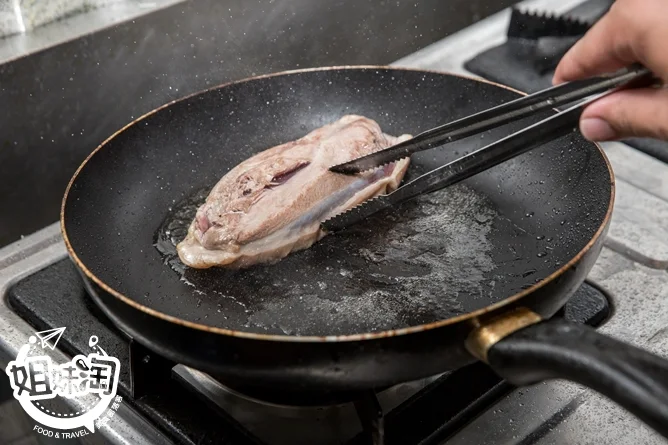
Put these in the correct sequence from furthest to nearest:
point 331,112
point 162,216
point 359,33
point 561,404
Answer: point 359,33 < point 331,112 < point 162,216 < point 561,404

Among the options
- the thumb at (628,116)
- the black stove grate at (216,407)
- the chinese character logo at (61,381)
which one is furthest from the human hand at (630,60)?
the chinese character logo at (61,381)

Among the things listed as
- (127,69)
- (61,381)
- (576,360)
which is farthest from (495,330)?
(127,69)

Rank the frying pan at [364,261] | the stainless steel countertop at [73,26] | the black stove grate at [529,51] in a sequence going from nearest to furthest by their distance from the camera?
1. the frying pan at [364,261]
2. the stainless steel countertop at [73,26]
3. the black stove grate at [529,51]

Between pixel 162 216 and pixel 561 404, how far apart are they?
823 millimetres

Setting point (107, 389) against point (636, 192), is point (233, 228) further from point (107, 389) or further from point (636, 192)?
point (636, 192)

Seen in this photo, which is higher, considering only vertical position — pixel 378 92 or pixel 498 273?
pixel 378 92

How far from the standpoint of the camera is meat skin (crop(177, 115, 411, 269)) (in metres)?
1.31

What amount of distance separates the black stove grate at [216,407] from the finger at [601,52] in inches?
16.4

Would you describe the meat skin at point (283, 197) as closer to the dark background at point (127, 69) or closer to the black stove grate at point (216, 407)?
the black stove grate at point (216, 407)

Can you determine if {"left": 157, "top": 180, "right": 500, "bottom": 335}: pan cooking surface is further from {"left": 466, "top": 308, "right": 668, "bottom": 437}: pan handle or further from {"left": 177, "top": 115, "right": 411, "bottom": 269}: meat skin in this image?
{"left": 466, "top": 308, "right": 668, "bottom": 437}: pan handle

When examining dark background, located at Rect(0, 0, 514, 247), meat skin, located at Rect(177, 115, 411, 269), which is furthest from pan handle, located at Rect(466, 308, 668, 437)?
dark background, located at Rect(0, 0, 514, 247)

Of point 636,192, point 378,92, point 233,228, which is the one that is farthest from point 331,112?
point 636,192

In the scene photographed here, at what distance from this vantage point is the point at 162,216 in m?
1.45

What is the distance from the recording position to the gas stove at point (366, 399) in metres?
1.13
